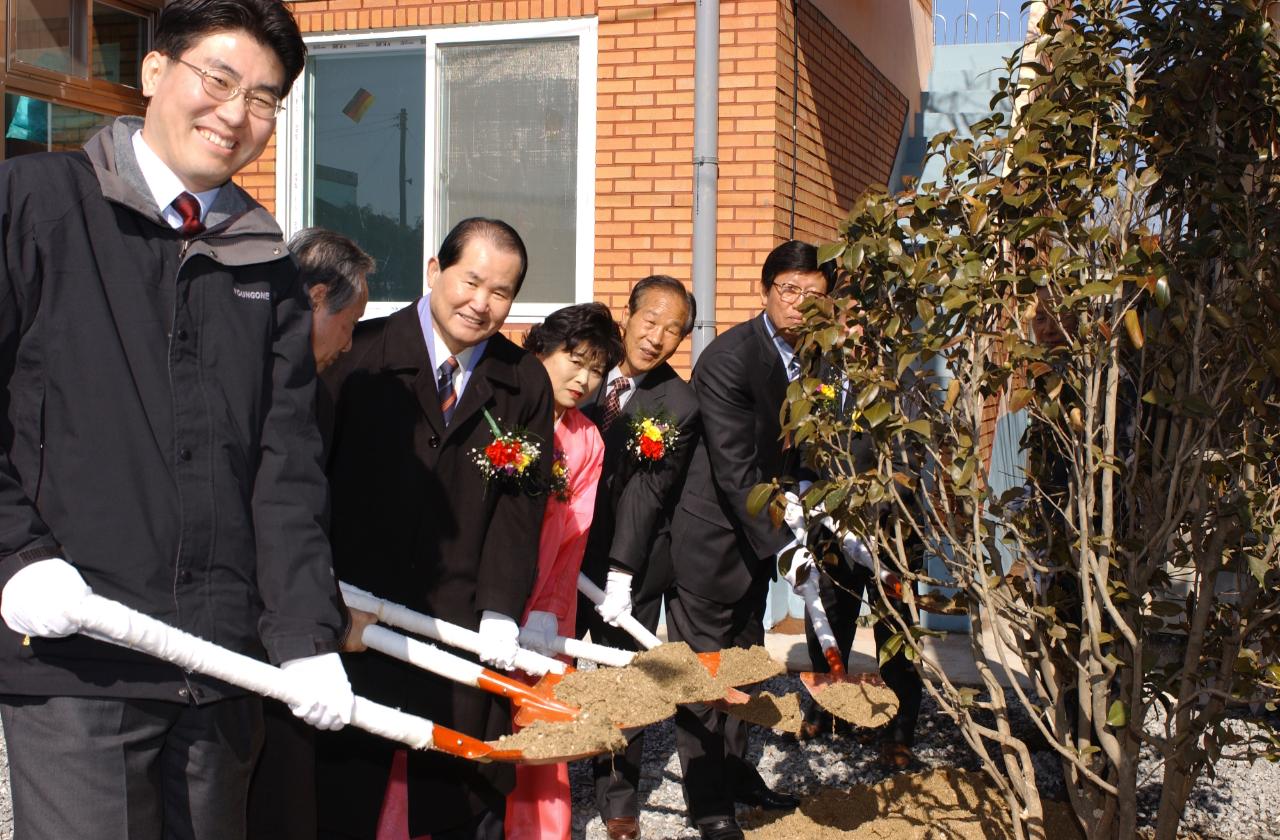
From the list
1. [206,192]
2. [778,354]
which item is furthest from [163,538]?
[778,354]

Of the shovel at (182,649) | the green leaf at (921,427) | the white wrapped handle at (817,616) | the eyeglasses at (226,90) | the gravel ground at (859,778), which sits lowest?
the gravel ground at (859,778)

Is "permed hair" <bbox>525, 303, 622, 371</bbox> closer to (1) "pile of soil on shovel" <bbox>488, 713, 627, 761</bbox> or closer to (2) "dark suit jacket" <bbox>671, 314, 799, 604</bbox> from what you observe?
(2) "dark suit jacket" <bbox>671, 314, 799, 604</bbox>

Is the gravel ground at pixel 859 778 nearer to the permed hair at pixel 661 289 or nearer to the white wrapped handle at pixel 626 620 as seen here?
the white wrapped handle at pixel 626 620

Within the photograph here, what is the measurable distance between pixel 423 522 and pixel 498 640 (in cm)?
40

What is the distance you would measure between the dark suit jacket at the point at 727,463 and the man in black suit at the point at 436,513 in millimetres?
1190

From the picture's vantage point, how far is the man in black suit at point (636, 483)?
15.8ft

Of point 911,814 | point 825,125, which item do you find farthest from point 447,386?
point 825,125

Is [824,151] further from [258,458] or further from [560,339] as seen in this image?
[258,458]

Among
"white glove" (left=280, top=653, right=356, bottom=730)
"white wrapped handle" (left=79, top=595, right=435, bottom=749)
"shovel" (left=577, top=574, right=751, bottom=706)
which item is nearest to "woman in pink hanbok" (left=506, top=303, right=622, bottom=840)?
"shovel" (left=577, top=574, right=751, bottom=706)

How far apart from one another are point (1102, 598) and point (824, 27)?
6133 millimetres

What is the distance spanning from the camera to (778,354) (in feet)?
16.2

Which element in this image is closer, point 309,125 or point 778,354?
point 778,354

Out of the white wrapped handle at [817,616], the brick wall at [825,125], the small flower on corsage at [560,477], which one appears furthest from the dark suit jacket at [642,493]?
the brick wall at [825,125]

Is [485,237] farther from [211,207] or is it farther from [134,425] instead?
[134,425]
